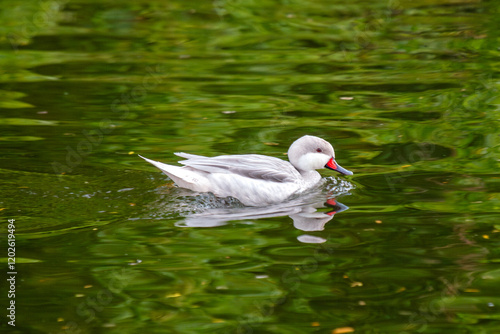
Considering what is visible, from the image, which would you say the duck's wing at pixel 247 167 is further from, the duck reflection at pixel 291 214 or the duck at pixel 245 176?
the duck reflection at pixel 291 214

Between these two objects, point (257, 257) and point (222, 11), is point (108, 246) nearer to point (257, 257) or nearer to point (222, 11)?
point (257, 257)

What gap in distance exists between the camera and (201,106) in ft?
36.2

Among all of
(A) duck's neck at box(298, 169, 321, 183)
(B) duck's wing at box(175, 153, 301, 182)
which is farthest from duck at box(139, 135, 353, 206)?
(A) duck's neck at box(298, 169, 321, 183)

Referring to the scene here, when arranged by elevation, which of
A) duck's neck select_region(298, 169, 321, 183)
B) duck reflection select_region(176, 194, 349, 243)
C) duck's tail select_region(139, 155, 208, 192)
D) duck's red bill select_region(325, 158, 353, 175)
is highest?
duck's tail select_region(139, 155, 208, 192)

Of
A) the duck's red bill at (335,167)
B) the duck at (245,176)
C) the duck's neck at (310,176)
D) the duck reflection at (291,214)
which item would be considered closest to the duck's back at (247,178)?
the duck at (245,176)

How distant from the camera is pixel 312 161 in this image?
8195 millimetres

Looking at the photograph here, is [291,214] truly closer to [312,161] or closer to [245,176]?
[245,176]

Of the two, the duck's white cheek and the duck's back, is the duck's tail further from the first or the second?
the duck's white cheek

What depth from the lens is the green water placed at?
5.88m

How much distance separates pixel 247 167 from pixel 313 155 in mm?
724

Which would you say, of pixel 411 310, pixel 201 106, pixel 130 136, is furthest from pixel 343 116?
pixel 411 310

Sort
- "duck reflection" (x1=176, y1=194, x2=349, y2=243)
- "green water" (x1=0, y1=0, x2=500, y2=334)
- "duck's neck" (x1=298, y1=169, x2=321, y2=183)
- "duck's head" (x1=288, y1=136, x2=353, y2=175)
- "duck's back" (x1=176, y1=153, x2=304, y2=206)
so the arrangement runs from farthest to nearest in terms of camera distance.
→ "duck's neck" (x1=298, y1=169, x2=321, y2=183) < "duck's head" (x1=288, y1=136, x2=353, y2=175) < "duck's back" (x1=176, y1=153, x2=304, y2=206) < "duck reflection" (x1=176, y1=194, x2=349, y2=243) < "green water" (x1=0, y1=0, x2=500, y2=334)

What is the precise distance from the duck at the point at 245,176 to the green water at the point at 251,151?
148mm

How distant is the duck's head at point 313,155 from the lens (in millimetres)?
8133
